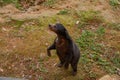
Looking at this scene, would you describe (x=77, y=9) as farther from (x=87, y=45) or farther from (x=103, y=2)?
(x=87, y=45)

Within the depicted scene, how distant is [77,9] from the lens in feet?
26.8

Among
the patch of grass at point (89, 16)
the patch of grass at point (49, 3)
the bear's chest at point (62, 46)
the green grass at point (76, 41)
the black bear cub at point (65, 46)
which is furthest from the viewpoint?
the patch of grass at point (49, 3)

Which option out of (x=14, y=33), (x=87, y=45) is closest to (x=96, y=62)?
(x=87, y=45)

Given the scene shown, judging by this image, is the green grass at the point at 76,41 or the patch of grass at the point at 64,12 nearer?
the green grass at the point at 76,41

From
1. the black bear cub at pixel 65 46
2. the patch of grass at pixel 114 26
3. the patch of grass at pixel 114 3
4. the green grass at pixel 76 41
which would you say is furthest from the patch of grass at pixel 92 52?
the patch of grass at pixel 114 3

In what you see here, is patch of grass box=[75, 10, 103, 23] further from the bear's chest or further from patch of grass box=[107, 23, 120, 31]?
the bear's chest

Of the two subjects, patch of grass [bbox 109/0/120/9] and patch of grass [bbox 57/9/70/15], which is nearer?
patch of grass [bbox 57/9/70/15]

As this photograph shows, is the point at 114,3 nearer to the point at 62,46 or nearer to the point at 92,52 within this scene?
the point at 92,52

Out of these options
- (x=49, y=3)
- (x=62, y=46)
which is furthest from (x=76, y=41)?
→ (x=49, y=3)

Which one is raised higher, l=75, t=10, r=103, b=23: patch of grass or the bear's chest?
the bear's chest

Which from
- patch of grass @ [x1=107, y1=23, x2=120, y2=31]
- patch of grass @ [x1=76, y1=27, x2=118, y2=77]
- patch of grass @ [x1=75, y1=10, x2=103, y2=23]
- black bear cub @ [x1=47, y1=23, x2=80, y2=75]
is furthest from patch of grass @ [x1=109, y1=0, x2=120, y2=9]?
black bear cub @ [x1=47, y1=23, x2=80, y2=75]

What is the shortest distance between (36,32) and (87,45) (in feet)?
4.00

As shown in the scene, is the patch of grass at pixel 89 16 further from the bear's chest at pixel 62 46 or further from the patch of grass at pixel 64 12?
the bear's chest at pixel 62 46

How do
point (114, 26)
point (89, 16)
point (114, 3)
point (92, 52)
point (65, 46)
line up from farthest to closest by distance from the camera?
point (114, 3), point (89, 16), point (114, 26), point (92, 52), point (65, 46)
